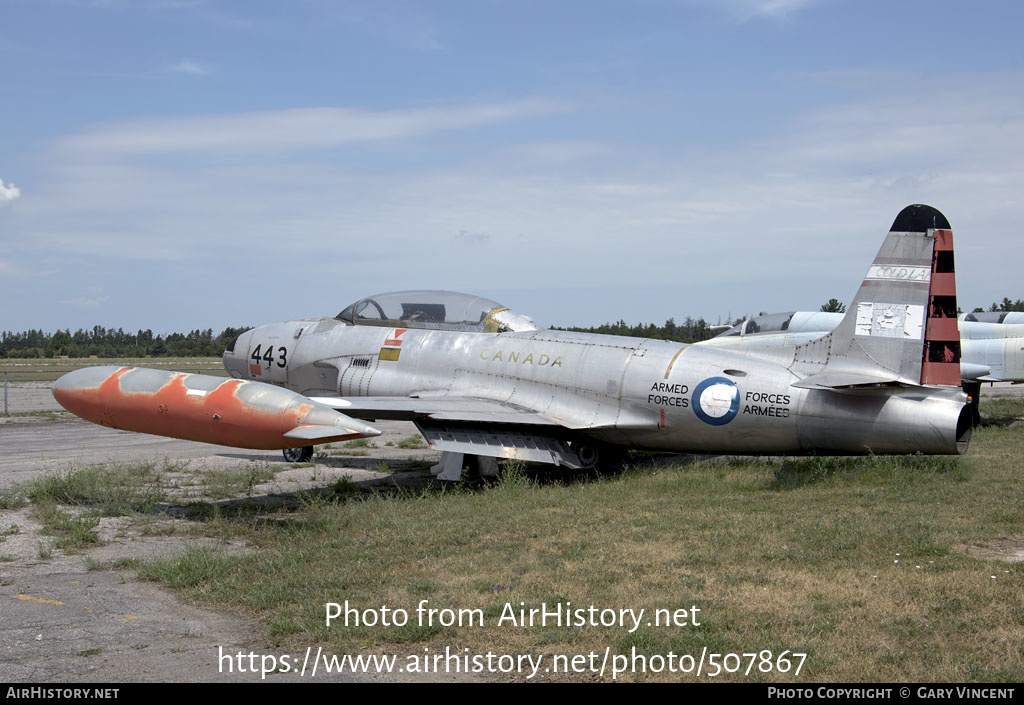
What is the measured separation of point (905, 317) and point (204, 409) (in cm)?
861

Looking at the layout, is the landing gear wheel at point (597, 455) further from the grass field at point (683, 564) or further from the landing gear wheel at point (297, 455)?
the landing gear wheel at point (297, 455)

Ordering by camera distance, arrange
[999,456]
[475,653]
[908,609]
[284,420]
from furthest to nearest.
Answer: [999,456] < [284,420] < [908,609] < [475,653]

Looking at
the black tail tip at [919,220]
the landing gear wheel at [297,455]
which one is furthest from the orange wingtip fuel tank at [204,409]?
the black tail tip at [919,220]

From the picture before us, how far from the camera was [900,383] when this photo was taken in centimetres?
1060

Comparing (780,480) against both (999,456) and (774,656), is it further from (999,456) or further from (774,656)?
(774,656)

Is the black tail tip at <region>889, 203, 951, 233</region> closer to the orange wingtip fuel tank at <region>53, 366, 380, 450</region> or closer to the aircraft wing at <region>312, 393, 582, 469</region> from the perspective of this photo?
the aircraft wing at <region>312, 393, 582, 469</region>

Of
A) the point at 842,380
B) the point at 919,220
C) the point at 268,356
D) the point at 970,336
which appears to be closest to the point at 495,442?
the point at 842,380

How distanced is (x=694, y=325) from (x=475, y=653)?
1723 inches

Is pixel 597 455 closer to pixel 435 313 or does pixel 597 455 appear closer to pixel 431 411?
pixel 431 411

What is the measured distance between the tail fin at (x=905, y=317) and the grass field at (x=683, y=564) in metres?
1.19

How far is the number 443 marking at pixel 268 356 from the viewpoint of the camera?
15.8m

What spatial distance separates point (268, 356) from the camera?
52.6 ft

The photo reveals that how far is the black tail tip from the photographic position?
35.7ft

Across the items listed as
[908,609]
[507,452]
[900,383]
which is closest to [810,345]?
[900,383]
